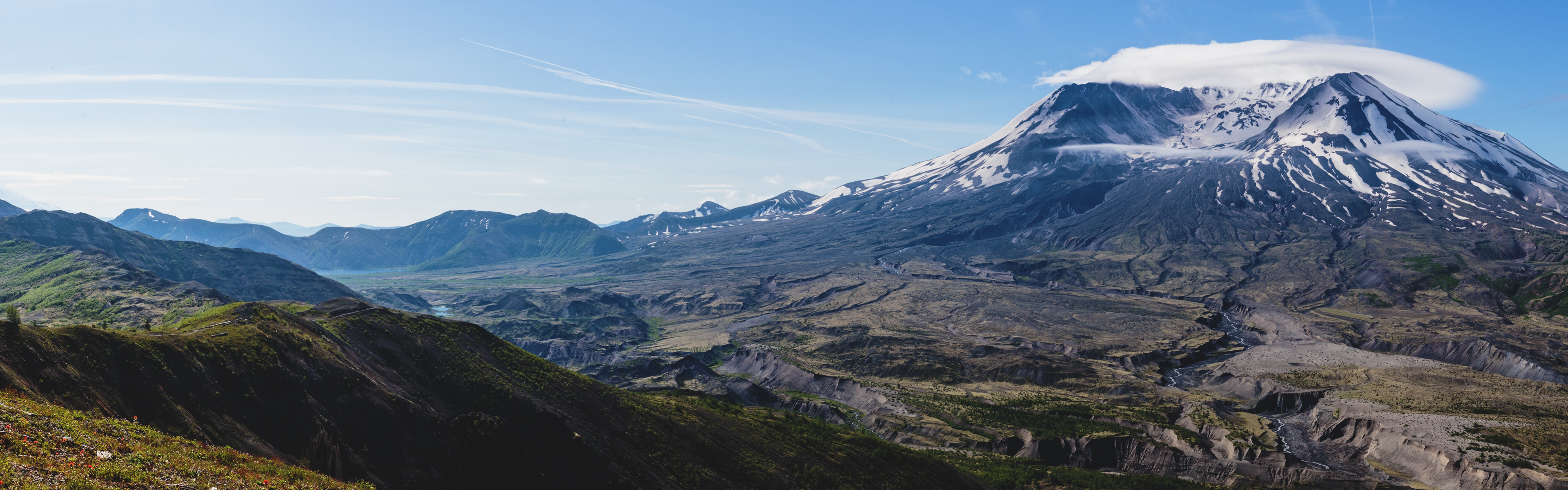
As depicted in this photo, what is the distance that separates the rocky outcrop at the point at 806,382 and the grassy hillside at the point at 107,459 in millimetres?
65645

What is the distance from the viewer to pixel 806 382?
97438 mm

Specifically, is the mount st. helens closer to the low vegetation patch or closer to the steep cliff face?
the steep cliff face

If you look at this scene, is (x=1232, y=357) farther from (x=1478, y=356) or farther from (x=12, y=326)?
(x=12, y=326)

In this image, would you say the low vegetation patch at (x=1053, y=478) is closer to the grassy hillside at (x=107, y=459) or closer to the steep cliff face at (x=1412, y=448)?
the steep cliff face at (x=1412, y=448)

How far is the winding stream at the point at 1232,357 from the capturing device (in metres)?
68.4

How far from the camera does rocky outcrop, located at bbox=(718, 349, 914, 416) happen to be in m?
84.1

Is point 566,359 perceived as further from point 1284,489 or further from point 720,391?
point 1284,489

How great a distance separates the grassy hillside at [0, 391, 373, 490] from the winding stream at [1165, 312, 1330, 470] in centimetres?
7473

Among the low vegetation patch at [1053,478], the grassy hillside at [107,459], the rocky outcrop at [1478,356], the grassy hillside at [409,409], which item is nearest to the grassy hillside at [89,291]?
the grassy hillside at [409,409]

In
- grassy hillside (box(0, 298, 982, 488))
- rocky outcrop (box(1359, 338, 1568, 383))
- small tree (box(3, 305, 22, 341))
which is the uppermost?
small tree (box(3, 305, 22, 341))

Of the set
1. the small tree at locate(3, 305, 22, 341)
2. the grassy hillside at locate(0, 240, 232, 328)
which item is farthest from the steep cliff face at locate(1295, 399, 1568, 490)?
the grassy hillside at locate(0, 240, 232, 328)

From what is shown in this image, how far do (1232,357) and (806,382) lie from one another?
67273 millimetres

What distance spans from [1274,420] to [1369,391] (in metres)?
13.8

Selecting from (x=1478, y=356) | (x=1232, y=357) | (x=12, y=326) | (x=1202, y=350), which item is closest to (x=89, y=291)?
(x=12, y=326)
